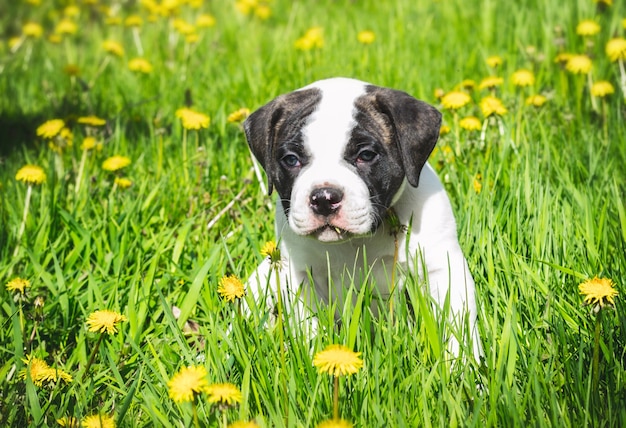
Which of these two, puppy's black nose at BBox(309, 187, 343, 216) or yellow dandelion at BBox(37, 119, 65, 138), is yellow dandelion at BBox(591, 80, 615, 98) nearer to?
puppy's black nose at BBox(309, 187, 343, 216)

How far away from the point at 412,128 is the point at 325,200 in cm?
48

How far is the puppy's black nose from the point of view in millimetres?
2928

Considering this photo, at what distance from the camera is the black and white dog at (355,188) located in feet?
9.85

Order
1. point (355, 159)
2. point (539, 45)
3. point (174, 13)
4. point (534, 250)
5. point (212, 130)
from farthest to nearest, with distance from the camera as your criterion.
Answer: point (174, 13) → point (539, 45) → point (212, 130) → point (534, 250) → point (355, 159)

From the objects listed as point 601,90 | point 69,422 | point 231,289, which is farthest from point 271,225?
point 601,90

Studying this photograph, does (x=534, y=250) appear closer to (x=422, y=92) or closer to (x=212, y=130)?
(x=422, y=92)

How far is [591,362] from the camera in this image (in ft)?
8.46

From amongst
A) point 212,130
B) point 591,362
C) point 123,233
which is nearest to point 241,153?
point 212,130

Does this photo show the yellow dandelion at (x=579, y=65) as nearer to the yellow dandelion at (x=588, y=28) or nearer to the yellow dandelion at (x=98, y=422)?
the yellow dandelion at (x=588, y=28)

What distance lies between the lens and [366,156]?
10.4ft

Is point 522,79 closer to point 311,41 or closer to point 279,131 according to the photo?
point 311,41

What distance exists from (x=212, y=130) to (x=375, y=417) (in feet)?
9.46

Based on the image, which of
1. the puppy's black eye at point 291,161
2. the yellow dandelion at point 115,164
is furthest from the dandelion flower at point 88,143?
the puppy's black eye at point 291,161

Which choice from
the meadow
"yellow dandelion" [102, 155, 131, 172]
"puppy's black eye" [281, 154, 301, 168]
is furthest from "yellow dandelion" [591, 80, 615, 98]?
"yellow dandelion" [102, 155, 131, 172]
